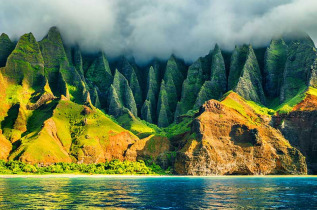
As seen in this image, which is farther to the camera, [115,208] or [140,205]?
[140,205]

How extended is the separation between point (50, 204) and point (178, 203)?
80.5 ft

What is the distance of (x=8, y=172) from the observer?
189625 mm

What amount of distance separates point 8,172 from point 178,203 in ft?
515

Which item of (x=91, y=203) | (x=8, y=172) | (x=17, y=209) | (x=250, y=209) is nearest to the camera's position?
(x=17, y=209)

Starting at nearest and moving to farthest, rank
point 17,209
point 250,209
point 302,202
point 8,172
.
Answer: point 17,209 < point 250,209 < point 302,202 < point 8,172

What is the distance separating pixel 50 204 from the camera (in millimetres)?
60188

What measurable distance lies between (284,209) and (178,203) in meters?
19.7

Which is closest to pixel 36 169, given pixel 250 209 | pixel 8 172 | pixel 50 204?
pixel 8 172

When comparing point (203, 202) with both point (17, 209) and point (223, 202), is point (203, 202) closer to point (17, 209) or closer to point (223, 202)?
point (223, 202)

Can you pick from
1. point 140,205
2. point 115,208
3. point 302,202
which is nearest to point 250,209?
point 302,202

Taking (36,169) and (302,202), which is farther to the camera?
(36,169)

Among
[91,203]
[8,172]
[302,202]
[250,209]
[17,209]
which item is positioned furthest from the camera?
[8,172]

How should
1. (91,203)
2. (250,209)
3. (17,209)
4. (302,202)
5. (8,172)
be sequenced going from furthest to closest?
(8,172) → (302,202) → (91,203) → (250,209) → (17,209)

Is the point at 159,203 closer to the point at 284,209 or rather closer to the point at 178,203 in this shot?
the point at 178,203
